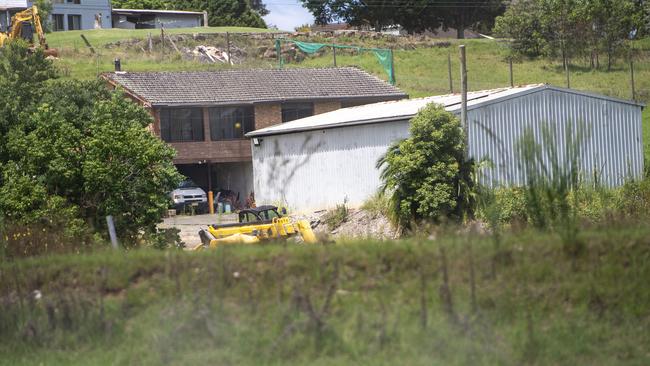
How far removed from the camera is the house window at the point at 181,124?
44.9 meters

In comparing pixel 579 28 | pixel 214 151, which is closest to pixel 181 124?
pixel 214 151

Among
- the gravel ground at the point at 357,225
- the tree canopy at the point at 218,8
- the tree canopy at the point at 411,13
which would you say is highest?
the tree canopy at the point at 218,8

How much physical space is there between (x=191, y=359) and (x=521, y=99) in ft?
82.7

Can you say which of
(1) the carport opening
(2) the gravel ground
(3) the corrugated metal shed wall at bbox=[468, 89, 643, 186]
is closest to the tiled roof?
(1) the carport opening

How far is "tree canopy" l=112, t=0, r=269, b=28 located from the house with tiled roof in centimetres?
5048

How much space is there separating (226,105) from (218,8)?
55.5 metres

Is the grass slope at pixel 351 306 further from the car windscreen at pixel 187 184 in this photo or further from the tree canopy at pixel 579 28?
the tree canopy at pixel 579 28

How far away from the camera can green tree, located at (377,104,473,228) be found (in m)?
26.5

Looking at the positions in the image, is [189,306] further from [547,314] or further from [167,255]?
[547,314]

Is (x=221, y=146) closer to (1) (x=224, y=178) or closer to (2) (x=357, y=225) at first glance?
(1) (x=224, y=178)

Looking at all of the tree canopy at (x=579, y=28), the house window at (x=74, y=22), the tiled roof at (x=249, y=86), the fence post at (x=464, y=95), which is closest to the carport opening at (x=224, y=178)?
the tiled roof at (x=249, y=86)

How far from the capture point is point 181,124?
45.4m

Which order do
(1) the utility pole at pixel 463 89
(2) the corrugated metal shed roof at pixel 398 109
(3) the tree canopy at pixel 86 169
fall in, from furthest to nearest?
(2) the corrugated metal shed roof at pixel 398 109 < (1) the utility pole at pixel 463 89 < (3) the tree canopy at pixel 86 169

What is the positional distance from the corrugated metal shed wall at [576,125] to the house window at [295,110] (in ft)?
56.8
